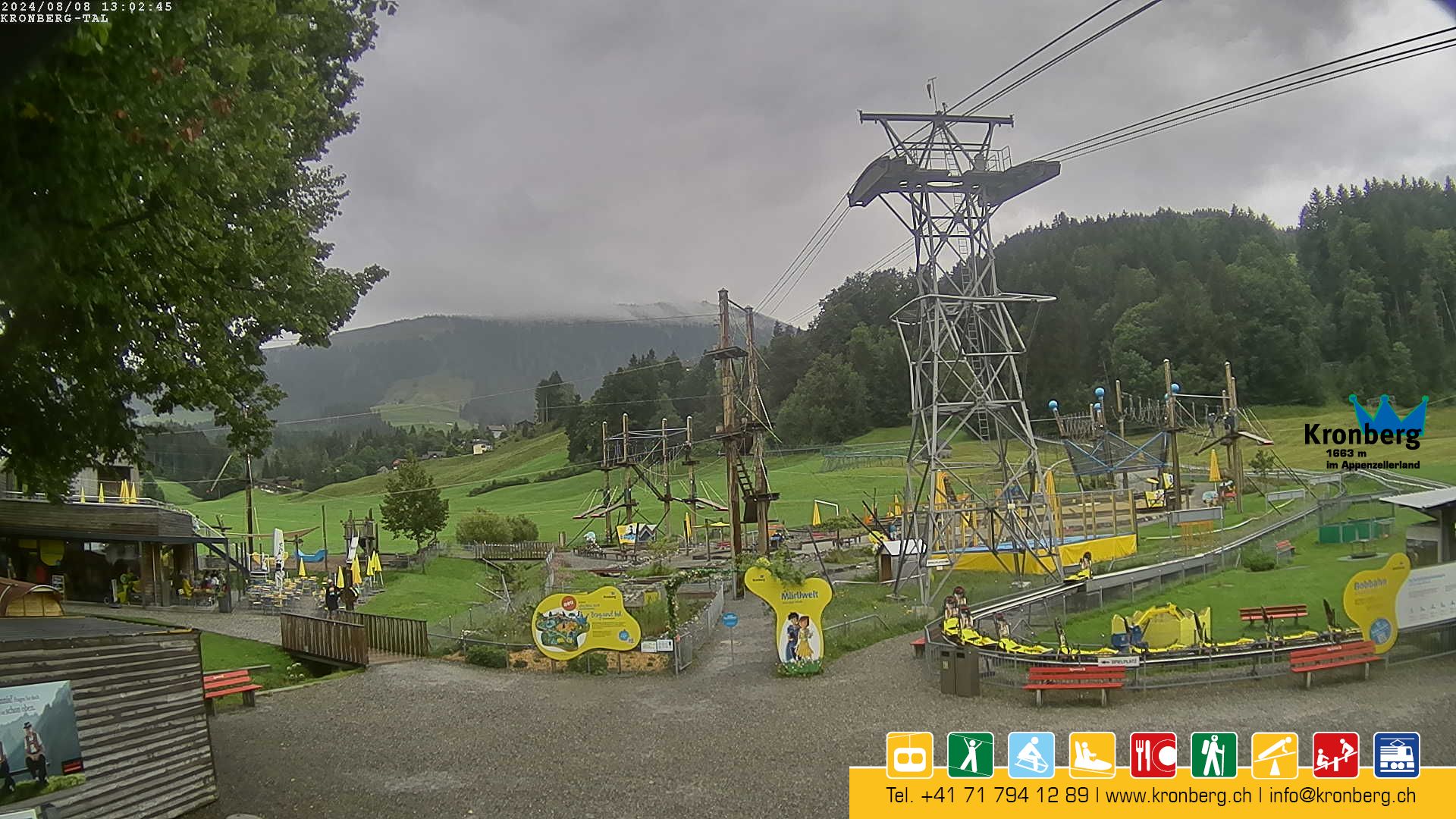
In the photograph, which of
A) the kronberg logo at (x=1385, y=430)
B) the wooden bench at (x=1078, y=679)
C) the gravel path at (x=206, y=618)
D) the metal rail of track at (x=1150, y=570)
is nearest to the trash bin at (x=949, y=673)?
the metal rail of track at (x=1150, y=570)

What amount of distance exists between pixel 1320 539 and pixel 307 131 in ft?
89.9

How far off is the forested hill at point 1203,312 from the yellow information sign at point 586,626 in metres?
18.2

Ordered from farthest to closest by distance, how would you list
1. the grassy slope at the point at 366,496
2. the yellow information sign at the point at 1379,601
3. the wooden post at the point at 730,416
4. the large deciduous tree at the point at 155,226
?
the grassy slope at the point at 366,496 → the wooden post at the point at 730,416 → the yellow information sign at the point at 1379,601 → the large deciduous tree at the point at 155,226

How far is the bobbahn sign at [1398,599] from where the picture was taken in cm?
1359

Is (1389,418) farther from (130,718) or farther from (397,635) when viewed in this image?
(130,718)

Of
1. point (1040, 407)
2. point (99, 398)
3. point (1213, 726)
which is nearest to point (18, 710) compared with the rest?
point (99, 398)

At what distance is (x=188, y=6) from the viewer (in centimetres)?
618

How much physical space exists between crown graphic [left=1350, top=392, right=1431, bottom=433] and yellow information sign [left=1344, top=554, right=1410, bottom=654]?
7.39m

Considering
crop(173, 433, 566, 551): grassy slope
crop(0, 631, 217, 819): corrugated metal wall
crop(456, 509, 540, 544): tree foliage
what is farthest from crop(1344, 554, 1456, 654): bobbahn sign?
crop(173, 433, 566, 551): grassy slope

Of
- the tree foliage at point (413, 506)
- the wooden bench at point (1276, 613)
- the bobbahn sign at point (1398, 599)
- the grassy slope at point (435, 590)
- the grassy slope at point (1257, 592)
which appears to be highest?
the tree foliage at point (413, 506)

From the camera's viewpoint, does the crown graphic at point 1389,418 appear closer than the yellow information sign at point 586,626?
No

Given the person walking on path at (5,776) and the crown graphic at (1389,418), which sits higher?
the crown graphic at (1389,418)

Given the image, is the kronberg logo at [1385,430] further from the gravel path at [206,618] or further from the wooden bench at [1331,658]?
the gravel path at [206,618]

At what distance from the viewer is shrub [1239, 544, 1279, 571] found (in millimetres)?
23547
